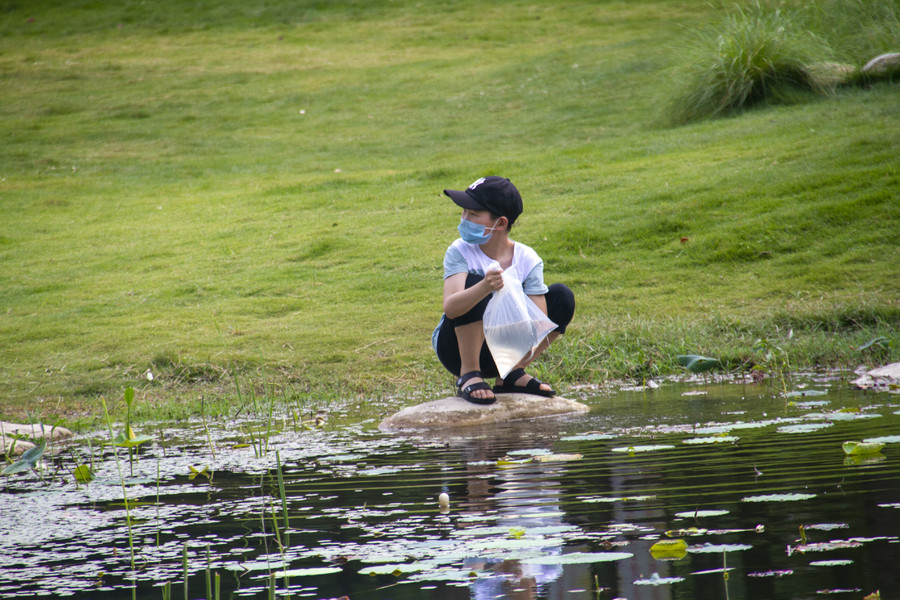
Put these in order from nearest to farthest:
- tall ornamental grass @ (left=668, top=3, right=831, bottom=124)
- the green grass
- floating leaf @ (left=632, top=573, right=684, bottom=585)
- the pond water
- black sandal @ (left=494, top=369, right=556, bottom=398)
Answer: floating leaf @ (left=632, top=573, right=684, bottom=585), the pond water, black sandal @ (left=494, top=369, right=556, bottom=398), the green grass, tall ornamental grass @ (left=668, top=3, right=831, bottom=124)

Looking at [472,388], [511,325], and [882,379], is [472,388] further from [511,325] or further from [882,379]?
[882,379]

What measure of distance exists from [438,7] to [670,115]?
16.0 meters

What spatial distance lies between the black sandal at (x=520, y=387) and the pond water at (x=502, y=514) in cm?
58

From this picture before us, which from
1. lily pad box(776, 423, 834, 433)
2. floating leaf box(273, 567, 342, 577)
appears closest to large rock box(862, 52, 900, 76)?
lily pad box(776, 423, 834, 433)

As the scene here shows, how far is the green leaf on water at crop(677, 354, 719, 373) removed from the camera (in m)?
6.50

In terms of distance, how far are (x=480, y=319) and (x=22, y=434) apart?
2.70 metres

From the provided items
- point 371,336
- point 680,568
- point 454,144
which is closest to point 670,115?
point 454,144

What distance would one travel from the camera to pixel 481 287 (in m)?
4.83

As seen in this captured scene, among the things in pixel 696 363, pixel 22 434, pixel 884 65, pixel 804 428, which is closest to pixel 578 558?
pixel 804 428

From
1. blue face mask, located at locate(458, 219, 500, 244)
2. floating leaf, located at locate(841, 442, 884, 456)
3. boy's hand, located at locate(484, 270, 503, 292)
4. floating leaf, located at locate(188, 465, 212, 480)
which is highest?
blue face mask, located at locate(458, 219, 500, 244)

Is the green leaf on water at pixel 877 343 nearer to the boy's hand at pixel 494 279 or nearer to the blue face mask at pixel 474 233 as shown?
the blue face mask at pixel 474 233

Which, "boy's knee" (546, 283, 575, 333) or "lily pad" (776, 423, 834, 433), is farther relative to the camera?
"boy's knee" (546, 283, 575, 333)

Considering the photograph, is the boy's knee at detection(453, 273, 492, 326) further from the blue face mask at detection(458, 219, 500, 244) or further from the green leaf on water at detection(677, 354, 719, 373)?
the green leaf on water at detection(677, 354, 719, 373)

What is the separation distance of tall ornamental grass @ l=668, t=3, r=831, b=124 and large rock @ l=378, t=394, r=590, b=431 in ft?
38.1
